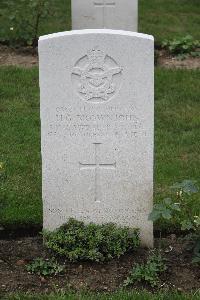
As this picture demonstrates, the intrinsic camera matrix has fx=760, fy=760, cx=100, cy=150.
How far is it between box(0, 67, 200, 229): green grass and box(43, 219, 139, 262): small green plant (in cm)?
52

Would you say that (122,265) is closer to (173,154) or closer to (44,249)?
(44,249)

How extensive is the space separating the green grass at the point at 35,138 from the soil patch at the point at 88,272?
1.27 ft

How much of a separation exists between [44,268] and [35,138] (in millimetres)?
2398

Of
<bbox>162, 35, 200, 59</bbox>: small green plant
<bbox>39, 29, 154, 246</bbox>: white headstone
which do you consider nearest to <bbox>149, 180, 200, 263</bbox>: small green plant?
<bbox>39, 29, 154, 246</bbox>: white headstone


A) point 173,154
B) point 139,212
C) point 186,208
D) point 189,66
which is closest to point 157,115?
point 173,154

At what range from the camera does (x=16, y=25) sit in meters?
10.0

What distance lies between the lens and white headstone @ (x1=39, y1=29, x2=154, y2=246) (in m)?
4.80

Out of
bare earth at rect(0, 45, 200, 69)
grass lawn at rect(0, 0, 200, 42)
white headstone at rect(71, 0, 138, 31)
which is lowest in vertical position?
bare earth at rect(0, 45, 200, 69)

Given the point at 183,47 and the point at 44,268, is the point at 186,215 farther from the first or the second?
the point at 183,47

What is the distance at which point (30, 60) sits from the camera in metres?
9.42

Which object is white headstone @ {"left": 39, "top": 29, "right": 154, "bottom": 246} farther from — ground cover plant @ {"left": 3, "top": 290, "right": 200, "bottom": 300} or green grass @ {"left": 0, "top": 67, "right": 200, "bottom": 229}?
ground cover plant @ {"left": 3, "top": 290, "right": 200, "bottom": 300}

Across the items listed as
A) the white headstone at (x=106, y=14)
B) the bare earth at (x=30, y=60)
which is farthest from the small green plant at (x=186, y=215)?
the white headstone at (x=106, y=14)

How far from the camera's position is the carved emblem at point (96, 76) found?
15.9 ft

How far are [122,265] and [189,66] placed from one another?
472 centimetres
